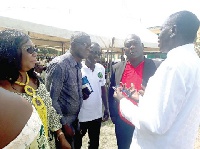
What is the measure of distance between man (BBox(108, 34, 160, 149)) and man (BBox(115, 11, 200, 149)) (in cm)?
131

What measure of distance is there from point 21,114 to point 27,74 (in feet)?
3.85

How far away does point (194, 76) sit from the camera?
62.7 inches

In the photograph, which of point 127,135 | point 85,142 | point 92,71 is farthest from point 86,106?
point 85,142

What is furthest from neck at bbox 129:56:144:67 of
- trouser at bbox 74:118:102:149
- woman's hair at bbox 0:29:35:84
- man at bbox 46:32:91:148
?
woman's hair at bbox 0:29:35:84

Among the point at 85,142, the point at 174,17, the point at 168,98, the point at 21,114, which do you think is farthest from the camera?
the point at 85,142

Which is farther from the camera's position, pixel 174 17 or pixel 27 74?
pixel 27 74

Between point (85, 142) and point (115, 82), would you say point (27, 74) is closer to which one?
point (115, 82)

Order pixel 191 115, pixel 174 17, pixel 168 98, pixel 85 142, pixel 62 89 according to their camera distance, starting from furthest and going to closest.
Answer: pixel 85 142 → pixel 62 89 → pixel 174 17 → pixel 191 115 → pixel 168 98

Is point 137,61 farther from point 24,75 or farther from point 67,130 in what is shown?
point 24,75

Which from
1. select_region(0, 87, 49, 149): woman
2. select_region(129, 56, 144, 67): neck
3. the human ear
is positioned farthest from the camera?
select_region(129, 56, 144, 67): neck

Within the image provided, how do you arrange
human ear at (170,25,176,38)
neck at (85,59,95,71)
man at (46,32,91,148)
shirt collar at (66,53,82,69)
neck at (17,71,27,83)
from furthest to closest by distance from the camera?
1. neck at (85,59,95,71)
2. shirt collar at (66,53,82,69)
3. man at (46,32,91,148)
4. neck at (17,71,27,83)
5. human ear at (170,25,176,38)

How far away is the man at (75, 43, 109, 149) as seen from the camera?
146 inches

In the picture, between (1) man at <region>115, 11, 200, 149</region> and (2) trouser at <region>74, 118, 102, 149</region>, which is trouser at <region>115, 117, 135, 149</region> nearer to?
(2) trouser at <region>74, 118, 102, 149</region>

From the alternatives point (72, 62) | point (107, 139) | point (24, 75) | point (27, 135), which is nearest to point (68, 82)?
point (72, 62)
